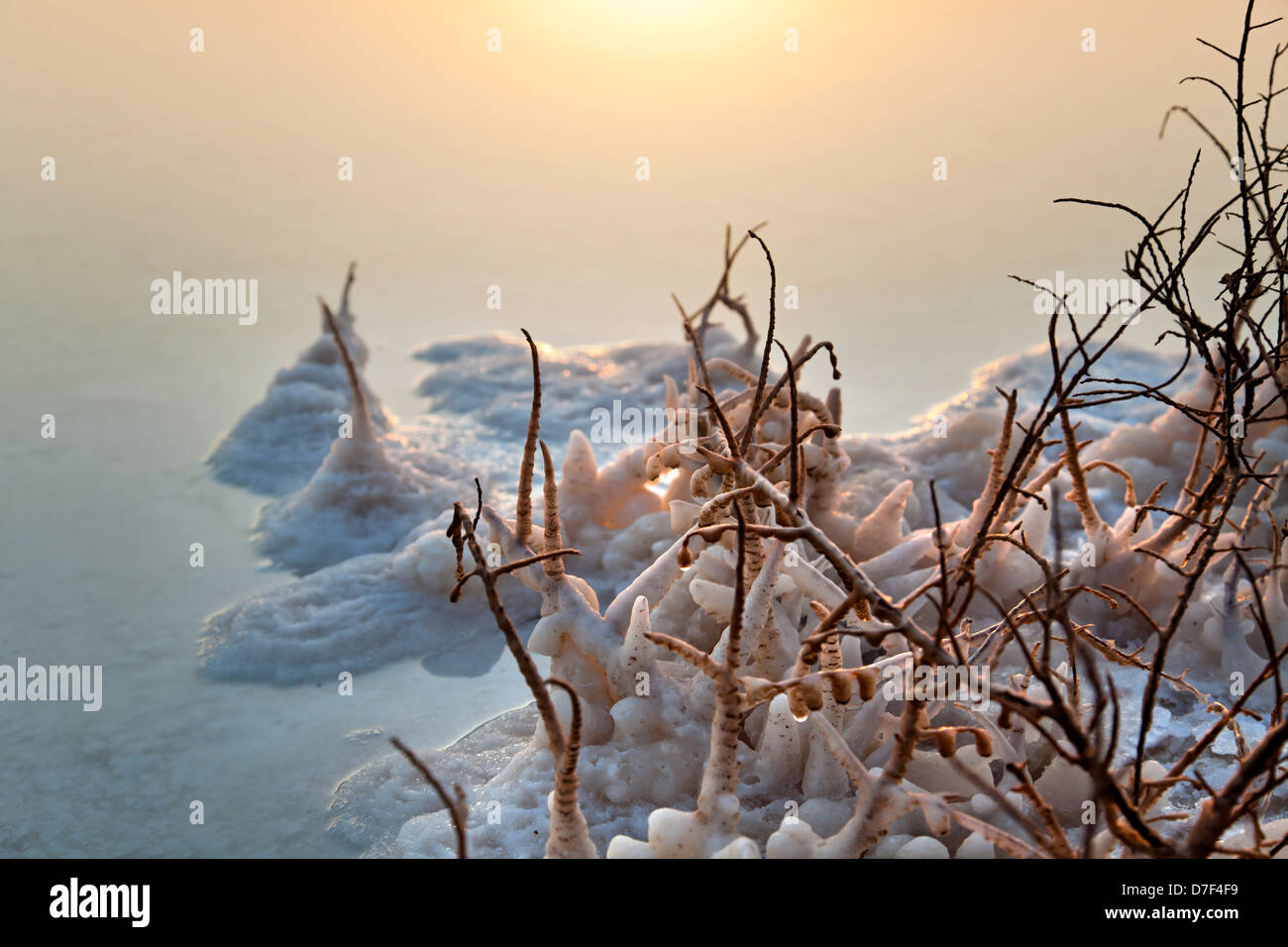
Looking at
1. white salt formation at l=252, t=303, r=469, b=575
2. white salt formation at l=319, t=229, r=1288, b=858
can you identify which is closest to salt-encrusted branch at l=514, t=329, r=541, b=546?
white salt formation at l=319, t=229, r=1288, b=858

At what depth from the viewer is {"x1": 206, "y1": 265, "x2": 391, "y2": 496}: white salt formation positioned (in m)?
4.67

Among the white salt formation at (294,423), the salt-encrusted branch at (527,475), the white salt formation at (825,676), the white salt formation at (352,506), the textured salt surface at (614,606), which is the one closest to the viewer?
the white salt formation at (825,676)

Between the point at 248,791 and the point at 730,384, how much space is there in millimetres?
3373

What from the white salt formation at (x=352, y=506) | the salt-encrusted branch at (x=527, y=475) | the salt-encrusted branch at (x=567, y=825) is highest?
the salt-encrusted branch at (x=527, y=475)

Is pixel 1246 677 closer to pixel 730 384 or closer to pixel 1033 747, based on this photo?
pixel 1033 747

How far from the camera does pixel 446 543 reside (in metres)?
3.52

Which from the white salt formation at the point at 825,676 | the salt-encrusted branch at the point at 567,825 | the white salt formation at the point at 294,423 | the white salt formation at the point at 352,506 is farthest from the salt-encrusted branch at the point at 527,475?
the white salt formation at the point at 294,423

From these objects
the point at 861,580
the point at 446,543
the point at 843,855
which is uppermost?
the point at 861,580

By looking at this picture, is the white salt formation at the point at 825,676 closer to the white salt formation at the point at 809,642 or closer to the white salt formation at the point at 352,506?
the white salt formation at the point at 809,642

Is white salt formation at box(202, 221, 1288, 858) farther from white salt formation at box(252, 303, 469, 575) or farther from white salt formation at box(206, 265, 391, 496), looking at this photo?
white salt formation at box(206, 265, 391, 496)

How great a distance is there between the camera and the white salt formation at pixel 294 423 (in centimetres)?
467

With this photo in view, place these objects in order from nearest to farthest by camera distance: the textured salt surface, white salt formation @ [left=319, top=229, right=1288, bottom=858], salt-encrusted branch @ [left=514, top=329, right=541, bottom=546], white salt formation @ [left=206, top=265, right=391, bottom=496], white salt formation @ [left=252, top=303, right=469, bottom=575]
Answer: white salt formation @ [left=319, top=229, right=1288, bottom=858], salt-encrusted branch @ [left=514, top=329, right=541, bottom=546], the textured salt surface, white salt formation @ [left=252, top=303, right=469, bottom=575], white salt formation @ [left=206, top=265, right=391, bottom=496]
